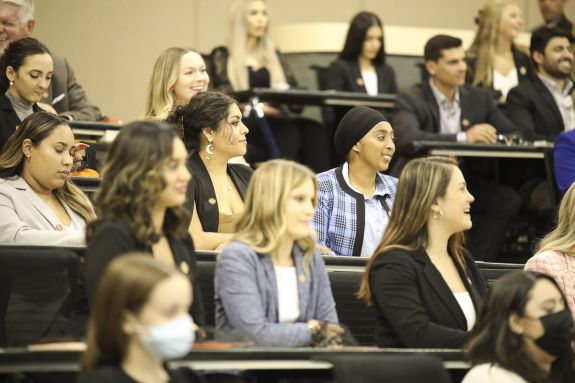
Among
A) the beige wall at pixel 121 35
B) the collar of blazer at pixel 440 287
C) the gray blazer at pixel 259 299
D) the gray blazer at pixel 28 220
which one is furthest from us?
the beige wall at pixel 121 35

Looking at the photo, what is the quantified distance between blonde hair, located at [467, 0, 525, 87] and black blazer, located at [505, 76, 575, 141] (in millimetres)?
494

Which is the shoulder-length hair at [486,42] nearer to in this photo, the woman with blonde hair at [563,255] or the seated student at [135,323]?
the woman with blonde hair at [563,255]

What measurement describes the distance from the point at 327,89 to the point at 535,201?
5.63 ft

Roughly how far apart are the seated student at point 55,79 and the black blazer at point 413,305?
2.37 meters

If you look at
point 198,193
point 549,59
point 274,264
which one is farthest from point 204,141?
point 549,59

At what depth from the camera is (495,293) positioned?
11.3 feet

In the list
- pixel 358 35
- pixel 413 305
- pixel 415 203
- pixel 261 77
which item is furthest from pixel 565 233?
pixel 358 35

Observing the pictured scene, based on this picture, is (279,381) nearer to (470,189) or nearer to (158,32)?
(470,189)

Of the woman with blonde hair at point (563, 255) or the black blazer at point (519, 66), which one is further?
the black blazer at point (519, 66)

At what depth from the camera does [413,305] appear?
12.6 ft

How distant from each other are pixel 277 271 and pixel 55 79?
10.1ft

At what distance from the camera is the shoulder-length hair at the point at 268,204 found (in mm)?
3697

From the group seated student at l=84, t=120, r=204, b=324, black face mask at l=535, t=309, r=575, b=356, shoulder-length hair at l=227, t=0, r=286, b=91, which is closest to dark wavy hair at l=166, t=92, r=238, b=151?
seated student at l=84, t=120, r=204, b=324

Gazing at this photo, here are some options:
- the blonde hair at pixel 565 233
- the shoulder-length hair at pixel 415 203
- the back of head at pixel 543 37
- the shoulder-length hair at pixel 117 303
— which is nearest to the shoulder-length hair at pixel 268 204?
the shoulder-length hair at pixel 415 203
